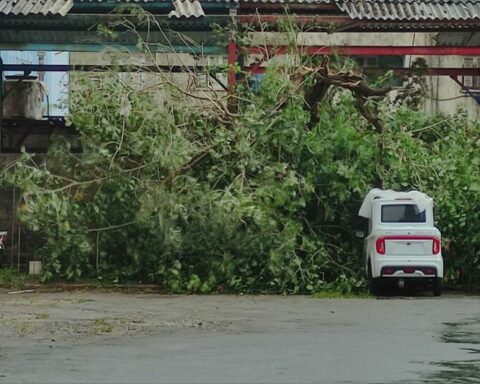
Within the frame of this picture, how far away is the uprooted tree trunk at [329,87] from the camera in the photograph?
22.3 m

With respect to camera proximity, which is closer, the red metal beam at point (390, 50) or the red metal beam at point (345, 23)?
the red metal beam at point (390, 50)

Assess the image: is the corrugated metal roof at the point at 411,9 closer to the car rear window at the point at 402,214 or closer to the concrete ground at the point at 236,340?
the car rear window at the point at 402,214

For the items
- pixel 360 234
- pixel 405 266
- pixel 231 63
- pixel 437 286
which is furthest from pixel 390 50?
pixel 437 286

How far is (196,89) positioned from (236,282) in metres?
4.14

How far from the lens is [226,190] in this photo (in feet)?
68.3

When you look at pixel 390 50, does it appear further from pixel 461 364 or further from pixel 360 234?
pixel 461 364

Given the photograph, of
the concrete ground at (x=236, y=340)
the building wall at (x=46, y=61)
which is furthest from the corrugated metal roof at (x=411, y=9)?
the building wall at (x=46, y=61)

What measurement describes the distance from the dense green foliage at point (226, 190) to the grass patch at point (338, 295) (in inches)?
6.5

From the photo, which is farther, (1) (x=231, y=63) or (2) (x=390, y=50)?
(2) (x=390, y=50)

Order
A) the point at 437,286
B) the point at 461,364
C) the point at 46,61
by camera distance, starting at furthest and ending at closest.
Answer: the point at 46,61 → the point at 437,286 → the point at 461,364

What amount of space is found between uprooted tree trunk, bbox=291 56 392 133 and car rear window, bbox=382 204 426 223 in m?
2.02

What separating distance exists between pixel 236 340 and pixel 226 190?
7.79 meters

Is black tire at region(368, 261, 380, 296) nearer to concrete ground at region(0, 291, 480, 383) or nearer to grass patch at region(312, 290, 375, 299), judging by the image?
grass patch at region(312, 290, 375, 299)

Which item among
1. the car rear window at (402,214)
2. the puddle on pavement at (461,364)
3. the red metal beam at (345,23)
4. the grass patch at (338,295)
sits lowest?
the puddle on pavement at (461,364)
